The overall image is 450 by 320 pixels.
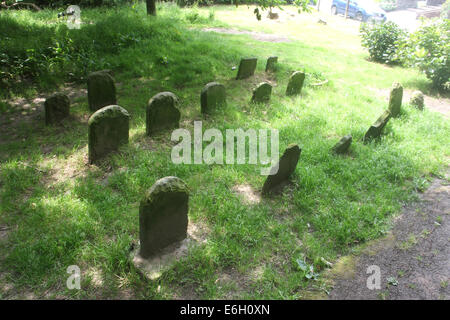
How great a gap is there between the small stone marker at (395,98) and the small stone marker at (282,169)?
3530mm

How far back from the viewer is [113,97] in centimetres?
615

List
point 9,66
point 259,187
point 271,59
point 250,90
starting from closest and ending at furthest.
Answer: point 259,187, point 9,66, point 250,90, point 271,59


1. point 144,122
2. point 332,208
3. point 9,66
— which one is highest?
point 9,66

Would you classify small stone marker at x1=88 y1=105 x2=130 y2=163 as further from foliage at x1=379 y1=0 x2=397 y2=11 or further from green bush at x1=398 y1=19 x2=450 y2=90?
foliage at x1=379 y1=0 x2=397 y2=11

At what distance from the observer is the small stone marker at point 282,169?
4207 mm

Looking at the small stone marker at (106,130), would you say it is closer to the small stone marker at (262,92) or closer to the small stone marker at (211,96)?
the small stone marker at (211,96)

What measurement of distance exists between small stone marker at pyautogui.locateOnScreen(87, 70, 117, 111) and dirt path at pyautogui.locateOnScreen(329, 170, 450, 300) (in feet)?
16.3

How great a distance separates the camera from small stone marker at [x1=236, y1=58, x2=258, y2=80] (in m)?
8.03

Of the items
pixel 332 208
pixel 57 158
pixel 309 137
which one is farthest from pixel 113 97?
pixel 332 208

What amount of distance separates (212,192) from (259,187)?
2.28 feet

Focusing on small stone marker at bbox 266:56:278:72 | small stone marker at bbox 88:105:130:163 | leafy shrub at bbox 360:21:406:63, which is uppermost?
leafy shrub at bbox 360:21:406:63

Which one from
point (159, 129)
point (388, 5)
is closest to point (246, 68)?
point (159, 129)

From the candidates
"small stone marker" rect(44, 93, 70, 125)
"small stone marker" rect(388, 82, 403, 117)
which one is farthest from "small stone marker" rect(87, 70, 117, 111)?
Answer: "small stone marker" rect(388, 82, 403, 117)

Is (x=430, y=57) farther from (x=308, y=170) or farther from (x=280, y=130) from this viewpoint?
(x=308, y=170)
